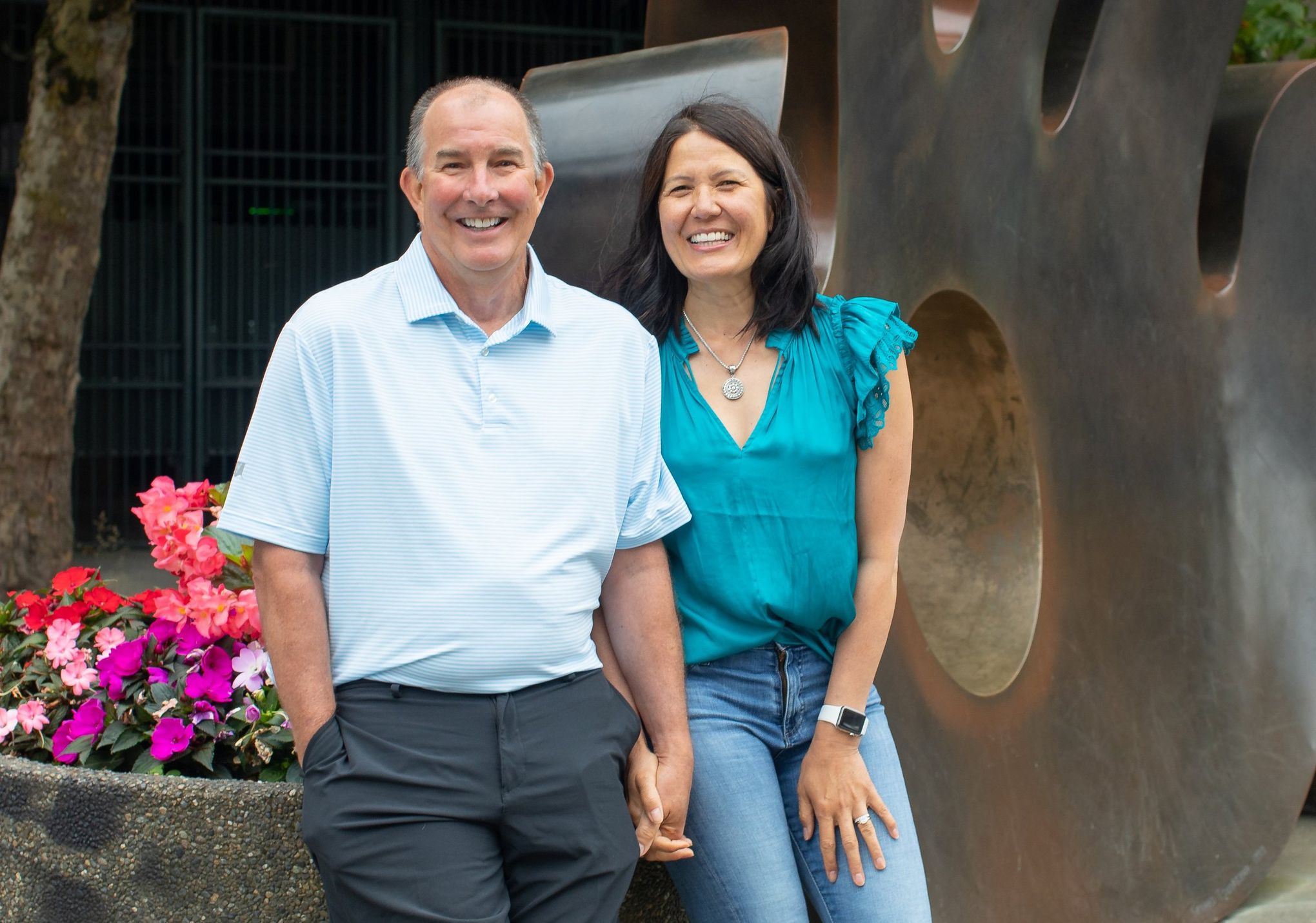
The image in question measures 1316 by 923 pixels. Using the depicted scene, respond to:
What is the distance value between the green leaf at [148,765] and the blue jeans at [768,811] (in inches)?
38.8

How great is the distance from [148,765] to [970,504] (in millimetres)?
2392

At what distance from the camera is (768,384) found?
7.31 feet

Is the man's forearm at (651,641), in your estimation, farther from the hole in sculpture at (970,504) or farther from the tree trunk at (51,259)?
the tree trunk at (51,259)

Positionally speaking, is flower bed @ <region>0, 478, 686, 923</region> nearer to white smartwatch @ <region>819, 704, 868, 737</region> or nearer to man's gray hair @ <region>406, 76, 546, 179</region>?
white smartwatch @ <region>819, 704, 868, 737</region>

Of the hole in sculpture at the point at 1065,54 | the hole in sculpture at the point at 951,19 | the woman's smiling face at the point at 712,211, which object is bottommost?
the woman's smiling face at the point at 712,211

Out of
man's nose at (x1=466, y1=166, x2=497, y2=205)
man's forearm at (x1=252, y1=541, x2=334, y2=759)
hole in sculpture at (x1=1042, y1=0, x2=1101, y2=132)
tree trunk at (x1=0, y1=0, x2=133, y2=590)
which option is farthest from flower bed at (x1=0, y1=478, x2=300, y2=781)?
tree trunk at (x1=0, y1=0, x2=133, y2=590)

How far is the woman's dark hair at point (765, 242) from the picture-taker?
2.25 m

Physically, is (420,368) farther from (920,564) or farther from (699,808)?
(920,564)

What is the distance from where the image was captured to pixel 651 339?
2.15 meters

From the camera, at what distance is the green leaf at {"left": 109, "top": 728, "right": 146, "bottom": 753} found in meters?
2.59

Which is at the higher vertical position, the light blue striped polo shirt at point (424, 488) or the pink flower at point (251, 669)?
the light blue striped polo shirt at point (424, 488)

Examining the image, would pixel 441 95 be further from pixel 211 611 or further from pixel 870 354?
pixel 211 611

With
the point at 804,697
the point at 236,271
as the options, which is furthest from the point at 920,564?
the point at 236,271

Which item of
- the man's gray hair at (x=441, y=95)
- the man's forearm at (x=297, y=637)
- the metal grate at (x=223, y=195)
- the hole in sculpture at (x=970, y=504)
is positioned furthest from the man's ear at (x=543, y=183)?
the metal grate at (x=223, y=195)
